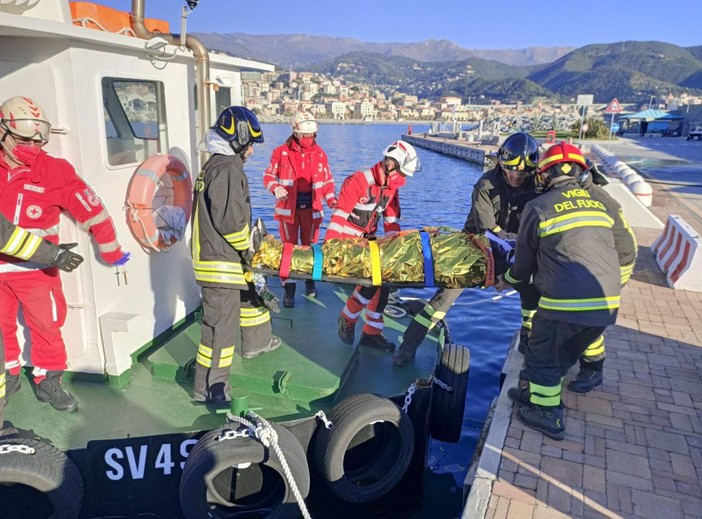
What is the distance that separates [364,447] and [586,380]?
2038 mm

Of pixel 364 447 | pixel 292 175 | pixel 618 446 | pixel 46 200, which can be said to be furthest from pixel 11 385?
pixel 618 446

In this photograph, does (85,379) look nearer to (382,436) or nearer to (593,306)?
(382,436)

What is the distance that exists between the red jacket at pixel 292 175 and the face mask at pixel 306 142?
0.16 feet

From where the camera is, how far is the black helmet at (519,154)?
4.52 m

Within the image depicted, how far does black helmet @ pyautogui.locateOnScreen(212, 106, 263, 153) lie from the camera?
3.57 m

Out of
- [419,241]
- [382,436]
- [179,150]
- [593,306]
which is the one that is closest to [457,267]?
[419,241]

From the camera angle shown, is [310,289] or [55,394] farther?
[310,289]

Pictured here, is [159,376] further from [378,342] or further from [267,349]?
[378,342]

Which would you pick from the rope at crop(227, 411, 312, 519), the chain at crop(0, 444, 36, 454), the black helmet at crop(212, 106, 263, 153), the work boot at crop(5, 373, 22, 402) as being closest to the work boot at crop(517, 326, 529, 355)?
the rope at crop(227, 411, 312, 519)

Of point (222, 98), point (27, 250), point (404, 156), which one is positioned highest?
point (222, 98)

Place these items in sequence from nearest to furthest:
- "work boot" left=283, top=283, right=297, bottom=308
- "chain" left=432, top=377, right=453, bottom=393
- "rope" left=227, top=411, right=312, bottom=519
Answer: "rope" left=227, top=411, right=312, bottom=519, "chain" left=432, top=377, right=453, bottom=393, "work boot" left=283, top=283, right=297, bottom=308

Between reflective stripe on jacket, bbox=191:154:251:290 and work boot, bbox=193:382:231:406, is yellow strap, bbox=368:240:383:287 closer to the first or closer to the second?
reflective stripe on jacket, bbox=191:154:251:290

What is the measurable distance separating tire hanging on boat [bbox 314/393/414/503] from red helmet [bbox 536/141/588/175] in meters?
2.02

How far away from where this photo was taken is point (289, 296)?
554 centimetres
